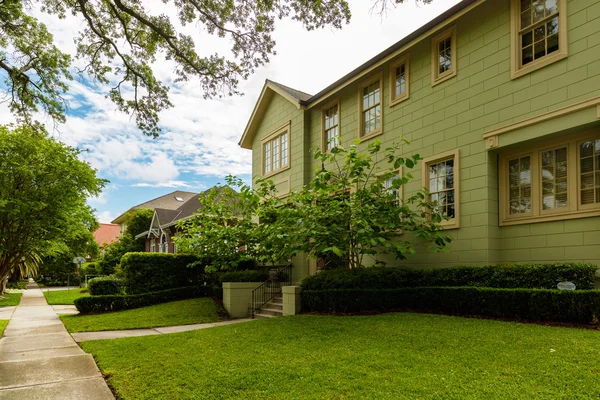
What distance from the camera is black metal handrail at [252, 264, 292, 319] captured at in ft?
44.3

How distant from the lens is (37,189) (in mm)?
21734

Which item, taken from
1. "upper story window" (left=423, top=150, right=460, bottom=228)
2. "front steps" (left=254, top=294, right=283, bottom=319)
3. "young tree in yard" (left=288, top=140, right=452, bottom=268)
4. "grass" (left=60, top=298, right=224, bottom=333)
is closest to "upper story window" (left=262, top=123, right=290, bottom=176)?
"front steps" (left=254, top=294, right=283, bottom=319)

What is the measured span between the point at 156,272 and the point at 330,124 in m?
8.39

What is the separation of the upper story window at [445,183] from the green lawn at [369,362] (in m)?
3.01

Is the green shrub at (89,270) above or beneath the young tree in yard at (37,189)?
beneath

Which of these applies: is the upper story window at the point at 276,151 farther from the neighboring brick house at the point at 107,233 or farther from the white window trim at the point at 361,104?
the neighboring brick house at the point at 107,233

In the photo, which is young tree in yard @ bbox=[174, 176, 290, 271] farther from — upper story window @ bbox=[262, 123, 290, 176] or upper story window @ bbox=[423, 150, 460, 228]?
upper story window @ bbox=[423, 150, 460, 228]

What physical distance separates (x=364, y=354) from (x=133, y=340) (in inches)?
188

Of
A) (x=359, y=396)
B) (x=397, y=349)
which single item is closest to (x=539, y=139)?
(x=397, y=349)

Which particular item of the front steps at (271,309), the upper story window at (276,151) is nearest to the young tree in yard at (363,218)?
the front steps at (271,309)

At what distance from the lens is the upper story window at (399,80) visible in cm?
1195

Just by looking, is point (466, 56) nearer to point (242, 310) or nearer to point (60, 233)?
point (242, 310)

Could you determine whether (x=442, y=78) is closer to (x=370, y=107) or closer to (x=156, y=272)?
(x=370, y=107)

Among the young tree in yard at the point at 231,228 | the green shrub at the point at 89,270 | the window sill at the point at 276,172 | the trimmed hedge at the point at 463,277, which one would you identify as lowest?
the green shrub at the point at 89,270
